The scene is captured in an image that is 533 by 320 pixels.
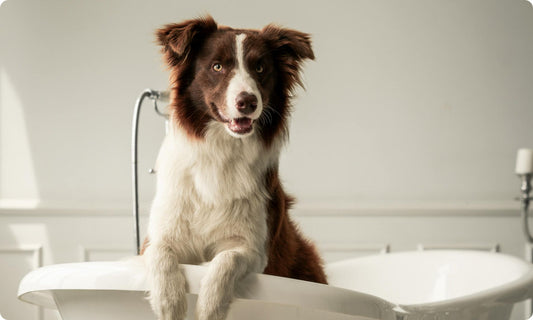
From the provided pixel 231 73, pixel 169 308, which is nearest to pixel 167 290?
pixel 169 308

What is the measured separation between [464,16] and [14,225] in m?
3.13

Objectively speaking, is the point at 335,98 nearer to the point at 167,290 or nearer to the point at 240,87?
the point at 240,87

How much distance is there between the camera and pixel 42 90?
311cm

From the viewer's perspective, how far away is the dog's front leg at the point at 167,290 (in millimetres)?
1228

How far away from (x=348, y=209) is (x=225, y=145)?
64.2 inches

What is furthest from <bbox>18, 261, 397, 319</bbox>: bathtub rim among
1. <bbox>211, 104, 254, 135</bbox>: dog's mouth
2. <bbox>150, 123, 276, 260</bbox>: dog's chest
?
<bbox>211, 104, 254, 135</bbox>: dog's mouth

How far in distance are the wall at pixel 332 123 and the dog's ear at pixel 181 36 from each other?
1.53 metres

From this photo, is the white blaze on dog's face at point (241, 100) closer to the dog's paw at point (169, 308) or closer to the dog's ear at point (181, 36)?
the dog's ear at point (181, 36)

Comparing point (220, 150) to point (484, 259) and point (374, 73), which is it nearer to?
point (484, 259)

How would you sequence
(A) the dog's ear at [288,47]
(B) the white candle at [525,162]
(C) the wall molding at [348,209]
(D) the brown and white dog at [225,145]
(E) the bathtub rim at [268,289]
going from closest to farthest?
(E) the bathtub rim at [268,289], (D) the brown and white dog at [225,145], (A) the dog's ear at [288,47], (B) the white candle at [525,162], (C) the wall molding at [348,209]

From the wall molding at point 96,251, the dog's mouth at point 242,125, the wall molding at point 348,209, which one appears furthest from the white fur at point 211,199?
the wall molding at point 96,251

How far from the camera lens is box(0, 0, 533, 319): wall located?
3.07 metres

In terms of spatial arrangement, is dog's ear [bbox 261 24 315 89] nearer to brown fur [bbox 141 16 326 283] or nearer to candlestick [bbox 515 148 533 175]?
brown fur [bbox 141 16 326 283]

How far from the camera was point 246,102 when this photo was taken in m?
1.39
